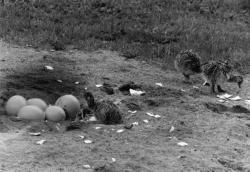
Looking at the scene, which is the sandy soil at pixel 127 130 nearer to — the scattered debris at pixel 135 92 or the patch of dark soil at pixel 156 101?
the patch of dark soil at pixel 156 101

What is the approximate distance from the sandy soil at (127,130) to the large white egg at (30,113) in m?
0.17

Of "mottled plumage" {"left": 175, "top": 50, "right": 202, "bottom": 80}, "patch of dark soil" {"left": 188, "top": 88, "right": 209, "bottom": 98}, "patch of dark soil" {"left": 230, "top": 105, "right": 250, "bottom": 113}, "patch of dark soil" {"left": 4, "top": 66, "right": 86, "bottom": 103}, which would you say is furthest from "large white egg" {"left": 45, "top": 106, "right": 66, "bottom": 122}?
"mottled plumage" {"left": 175, "top": 50, "right": 202, "bottom": 80}

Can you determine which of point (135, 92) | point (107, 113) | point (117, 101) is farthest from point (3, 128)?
point (135, 92)

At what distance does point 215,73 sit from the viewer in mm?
8766

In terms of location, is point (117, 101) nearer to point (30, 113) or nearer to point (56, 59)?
point (30, 113)

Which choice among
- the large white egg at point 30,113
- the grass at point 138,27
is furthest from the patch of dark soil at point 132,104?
the grass at point 138,27

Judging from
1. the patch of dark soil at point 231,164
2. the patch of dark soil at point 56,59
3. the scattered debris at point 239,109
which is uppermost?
the patch of dark soil at point 56,59

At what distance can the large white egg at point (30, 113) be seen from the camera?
674cm

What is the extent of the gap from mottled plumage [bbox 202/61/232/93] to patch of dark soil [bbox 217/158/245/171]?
2.87 meters

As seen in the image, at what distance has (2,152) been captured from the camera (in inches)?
226

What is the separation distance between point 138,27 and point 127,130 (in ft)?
20.4

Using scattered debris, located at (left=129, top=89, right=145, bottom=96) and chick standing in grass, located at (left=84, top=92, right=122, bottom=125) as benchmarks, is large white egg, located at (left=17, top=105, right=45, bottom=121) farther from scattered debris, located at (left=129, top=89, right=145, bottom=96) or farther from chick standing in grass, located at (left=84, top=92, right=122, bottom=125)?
scattered debris, located at (left=129, top=89, right=145, bottom=96)

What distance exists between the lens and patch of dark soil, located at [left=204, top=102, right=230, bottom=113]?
786cm

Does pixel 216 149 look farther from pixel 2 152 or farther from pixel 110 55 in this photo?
pixel 110 55
